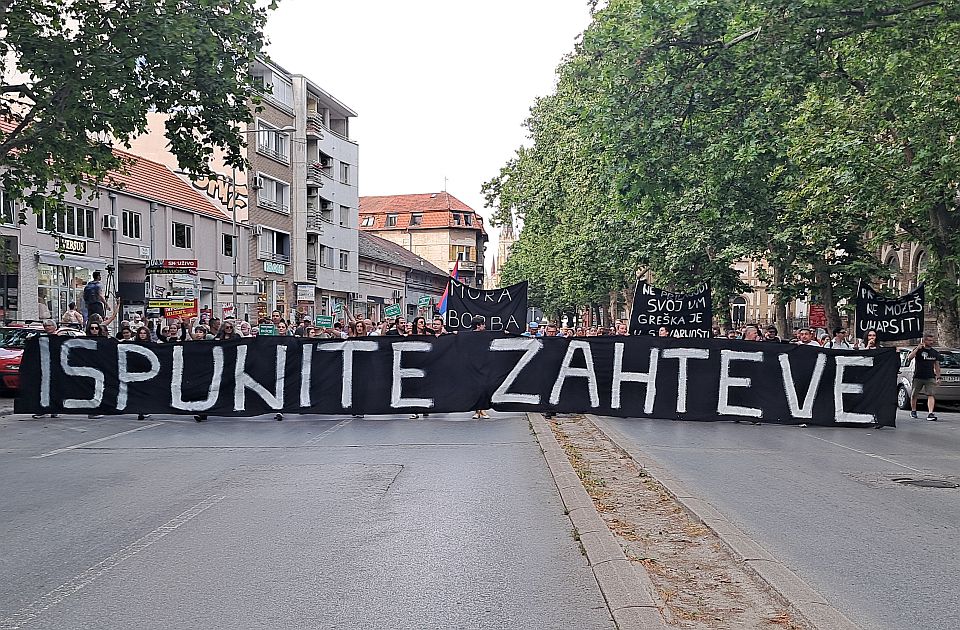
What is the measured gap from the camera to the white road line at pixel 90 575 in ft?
17.8

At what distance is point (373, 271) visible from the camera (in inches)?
3246

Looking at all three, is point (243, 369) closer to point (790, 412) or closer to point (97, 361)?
point (97, 361)

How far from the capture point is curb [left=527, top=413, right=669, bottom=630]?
5336 millimetres

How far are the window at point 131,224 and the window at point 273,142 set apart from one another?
12.8m

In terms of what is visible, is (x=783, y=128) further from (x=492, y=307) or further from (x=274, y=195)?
(x=274, y=195)

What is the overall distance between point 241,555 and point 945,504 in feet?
21.2

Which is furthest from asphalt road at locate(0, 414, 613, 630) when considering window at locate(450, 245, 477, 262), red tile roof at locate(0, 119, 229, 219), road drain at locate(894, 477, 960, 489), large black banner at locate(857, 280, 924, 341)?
window at locate(450, 245, 477, 262)

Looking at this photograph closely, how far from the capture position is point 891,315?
68.6ft

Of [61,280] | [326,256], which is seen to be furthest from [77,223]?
[326,256]

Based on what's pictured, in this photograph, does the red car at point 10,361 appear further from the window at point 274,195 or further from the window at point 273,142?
the window at point 274,195

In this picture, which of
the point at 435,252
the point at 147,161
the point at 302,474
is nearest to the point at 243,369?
the point at 302,474

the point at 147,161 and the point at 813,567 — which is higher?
the point at 147,161

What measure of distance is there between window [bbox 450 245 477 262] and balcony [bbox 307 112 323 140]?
67.1m

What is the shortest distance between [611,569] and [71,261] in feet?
109
